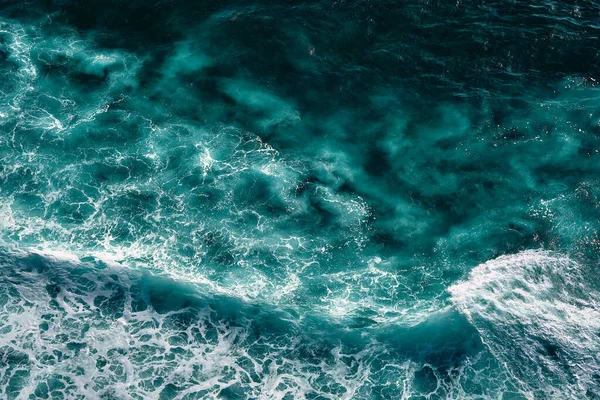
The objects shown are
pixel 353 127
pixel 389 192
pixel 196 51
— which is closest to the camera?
pixel 389 192

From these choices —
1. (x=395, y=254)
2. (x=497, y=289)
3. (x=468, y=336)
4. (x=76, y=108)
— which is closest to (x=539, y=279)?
(x=497, y=289)

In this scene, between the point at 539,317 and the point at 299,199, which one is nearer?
the point at 539,317

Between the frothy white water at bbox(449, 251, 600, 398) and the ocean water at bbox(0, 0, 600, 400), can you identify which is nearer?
the frothy white water at bbox(449, 251, 600, 398)

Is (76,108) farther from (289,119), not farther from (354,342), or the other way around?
(354,342)

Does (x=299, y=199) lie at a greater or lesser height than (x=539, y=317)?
greater
